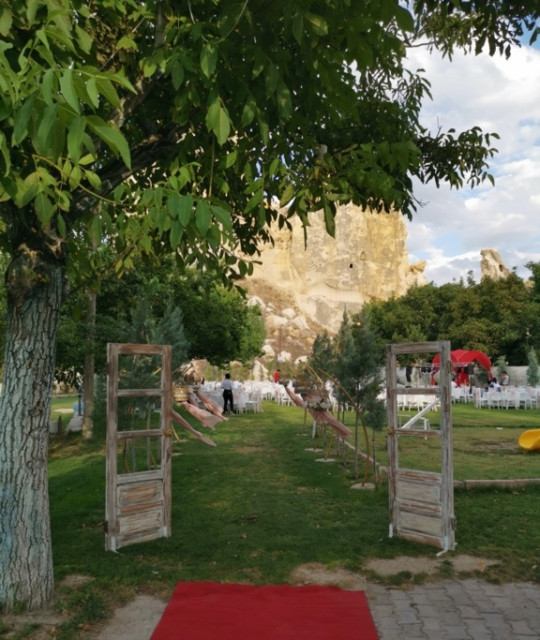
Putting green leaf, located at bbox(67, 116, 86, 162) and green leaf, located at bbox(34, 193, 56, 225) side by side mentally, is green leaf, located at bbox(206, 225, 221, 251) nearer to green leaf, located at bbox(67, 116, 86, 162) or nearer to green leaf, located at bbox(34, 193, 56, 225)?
green leaf, located at bbox(34, 193, 56, 225)

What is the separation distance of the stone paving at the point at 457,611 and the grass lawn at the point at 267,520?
1.52 ft

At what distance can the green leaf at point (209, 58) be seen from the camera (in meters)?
3.17

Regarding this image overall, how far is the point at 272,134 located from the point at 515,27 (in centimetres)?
237

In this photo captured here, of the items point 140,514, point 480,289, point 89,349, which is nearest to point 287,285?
point 480,289

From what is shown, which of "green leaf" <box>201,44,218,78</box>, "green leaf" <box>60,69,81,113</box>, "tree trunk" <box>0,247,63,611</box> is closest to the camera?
"green leaf" <box>60,69,81,113</box>

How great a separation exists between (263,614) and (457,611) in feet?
5.17

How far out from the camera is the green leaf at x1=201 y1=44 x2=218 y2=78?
3.17m

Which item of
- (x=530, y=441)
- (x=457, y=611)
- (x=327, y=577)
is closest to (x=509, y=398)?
(x=530, y=441)

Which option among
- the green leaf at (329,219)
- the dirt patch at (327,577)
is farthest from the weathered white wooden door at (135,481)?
the green leaf at (329,219)

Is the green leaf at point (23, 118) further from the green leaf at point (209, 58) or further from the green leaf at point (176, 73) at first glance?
the green leaf at point (176, 73)

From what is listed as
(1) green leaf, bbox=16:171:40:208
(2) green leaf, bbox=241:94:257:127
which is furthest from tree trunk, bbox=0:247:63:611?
(2) green leaf, bbox=241:94:257:127

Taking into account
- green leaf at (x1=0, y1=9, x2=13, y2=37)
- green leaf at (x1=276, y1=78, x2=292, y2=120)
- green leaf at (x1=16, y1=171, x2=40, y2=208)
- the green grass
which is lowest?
the green grass

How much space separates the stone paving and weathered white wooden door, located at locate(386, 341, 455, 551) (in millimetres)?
995

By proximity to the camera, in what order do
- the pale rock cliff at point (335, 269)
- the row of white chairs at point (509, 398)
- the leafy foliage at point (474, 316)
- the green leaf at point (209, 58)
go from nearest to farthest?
the green leaf at point (209, 58) < the row of white chairs at point (509, 398) < the leafy foliage at point (474, 316) < the pale rock cliff at point (335, 269)
